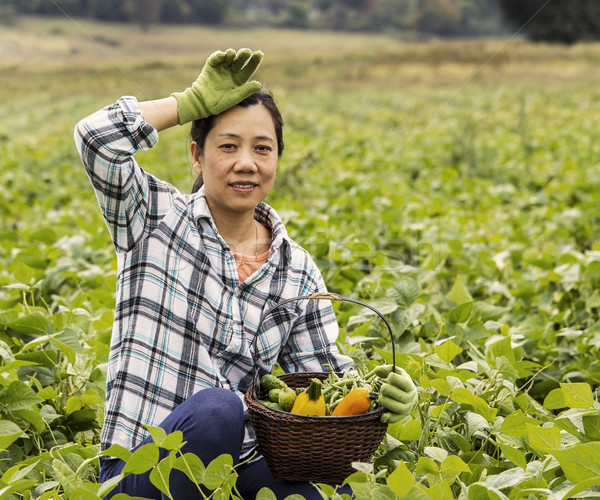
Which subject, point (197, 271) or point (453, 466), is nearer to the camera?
point (453, 466)

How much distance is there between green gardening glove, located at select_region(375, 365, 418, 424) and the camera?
1348 millimetres

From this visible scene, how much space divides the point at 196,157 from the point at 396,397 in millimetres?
801

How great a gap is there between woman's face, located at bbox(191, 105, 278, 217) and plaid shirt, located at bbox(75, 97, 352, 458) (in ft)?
0.24

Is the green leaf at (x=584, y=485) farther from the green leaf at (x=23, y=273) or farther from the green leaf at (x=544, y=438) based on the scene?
the green leaf at (x=23, y=273)

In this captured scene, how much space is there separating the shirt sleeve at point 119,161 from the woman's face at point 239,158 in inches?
6.4

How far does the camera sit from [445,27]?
1972 centimetres

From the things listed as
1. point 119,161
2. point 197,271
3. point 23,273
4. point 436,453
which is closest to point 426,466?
point 436,453

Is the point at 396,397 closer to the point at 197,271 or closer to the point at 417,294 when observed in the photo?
the point at 197,271

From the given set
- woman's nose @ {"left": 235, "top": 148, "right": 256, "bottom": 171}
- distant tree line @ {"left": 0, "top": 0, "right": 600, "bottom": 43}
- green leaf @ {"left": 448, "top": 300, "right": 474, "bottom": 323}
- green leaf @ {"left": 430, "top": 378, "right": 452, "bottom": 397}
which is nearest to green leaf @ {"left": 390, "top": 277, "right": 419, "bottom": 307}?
green leaf @ {"left": 448, "top": 300, "right": 474, "bottom": 323}

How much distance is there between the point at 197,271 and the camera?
1628 mm

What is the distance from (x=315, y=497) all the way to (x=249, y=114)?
877mm

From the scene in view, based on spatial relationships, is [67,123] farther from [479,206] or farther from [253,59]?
[253,59]

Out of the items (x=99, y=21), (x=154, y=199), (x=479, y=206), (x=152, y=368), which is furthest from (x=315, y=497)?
→ (x=99, y=21)

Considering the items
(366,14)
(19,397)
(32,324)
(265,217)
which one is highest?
(366,14)
